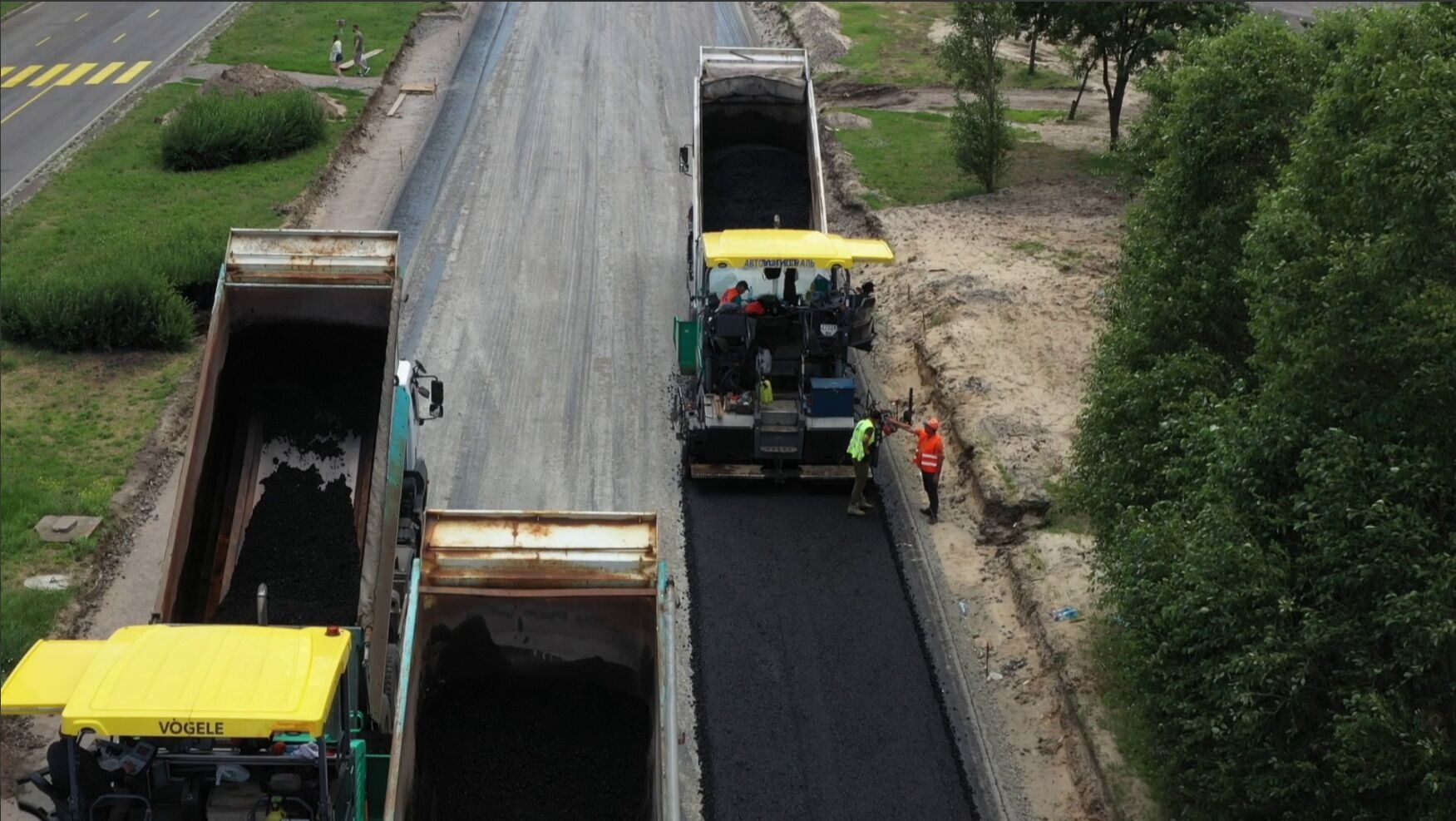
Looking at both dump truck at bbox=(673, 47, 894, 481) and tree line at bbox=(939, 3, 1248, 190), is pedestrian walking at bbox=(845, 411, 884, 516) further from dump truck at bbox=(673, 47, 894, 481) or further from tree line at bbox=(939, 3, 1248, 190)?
tree line at bbox=(939, 3, 1248, 190)

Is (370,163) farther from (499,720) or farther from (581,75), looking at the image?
(499,720)

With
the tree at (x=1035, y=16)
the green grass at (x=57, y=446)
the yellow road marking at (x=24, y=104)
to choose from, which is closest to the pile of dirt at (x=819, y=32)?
the tree at (x=1035, y=16)

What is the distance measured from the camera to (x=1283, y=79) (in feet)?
40.0

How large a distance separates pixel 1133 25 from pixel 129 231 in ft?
59.9

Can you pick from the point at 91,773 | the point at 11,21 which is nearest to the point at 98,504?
the point at 91,773

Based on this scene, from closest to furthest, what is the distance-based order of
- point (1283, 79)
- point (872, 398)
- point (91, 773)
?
point (91, 773) → point (1283, 79) → point (872, 398)

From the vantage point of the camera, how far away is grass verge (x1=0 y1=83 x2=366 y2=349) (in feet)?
64.5

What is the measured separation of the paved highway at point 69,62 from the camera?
29922 millimetres

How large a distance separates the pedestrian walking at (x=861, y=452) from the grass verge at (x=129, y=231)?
9950 mm

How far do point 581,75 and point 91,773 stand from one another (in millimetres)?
25723

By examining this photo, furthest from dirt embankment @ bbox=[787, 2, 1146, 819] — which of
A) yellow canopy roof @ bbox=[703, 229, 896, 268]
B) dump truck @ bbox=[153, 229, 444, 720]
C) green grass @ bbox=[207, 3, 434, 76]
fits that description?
green grass @ bbox=[207, 3, 434, 76]

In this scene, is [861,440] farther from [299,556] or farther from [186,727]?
[186,727]

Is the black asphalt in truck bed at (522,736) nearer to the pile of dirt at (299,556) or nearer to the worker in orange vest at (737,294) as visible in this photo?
the pile of dirt at (299,556)

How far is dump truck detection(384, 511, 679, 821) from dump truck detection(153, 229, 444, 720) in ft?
2.13
